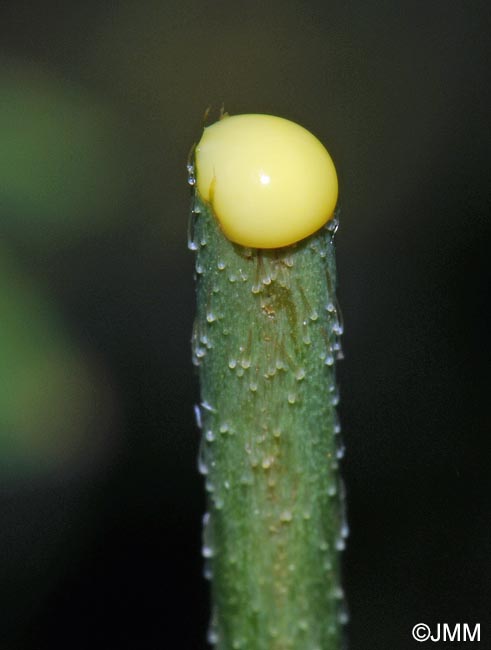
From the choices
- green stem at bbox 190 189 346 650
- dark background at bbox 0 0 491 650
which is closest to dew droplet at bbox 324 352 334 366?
green stem at bbox 190 189 346 650

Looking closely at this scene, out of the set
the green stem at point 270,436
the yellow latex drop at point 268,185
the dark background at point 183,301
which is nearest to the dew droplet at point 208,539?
the green stem at point 270,436

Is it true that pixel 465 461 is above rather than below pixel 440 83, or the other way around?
below

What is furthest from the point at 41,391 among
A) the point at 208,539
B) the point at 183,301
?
the point at 208,539

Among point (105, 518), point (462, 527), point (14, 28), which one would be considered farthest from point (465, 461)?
point (14, 28)

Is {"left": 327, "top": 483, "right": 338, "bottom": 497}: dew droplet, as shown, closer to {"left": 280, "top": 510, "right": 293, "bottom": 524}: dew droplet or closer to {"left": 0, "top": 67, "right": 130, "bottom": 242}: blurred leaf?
{"left": 280, "top": 510, "right": 293, "bottom": 524}: dew droplet

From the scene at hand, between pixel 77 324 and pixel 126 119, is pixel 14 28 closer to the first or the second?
pixel 126 119

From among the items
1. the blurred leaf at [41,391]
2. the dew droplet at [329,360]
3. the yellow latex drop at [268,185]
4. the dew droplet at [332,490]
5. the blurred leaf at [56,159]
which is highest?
the blurred leaf at [56,159]

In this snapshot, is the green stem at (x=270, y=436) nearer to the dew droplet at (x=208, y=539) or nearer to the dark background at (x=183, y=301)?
the dew droplet at (x=208, y=539)
